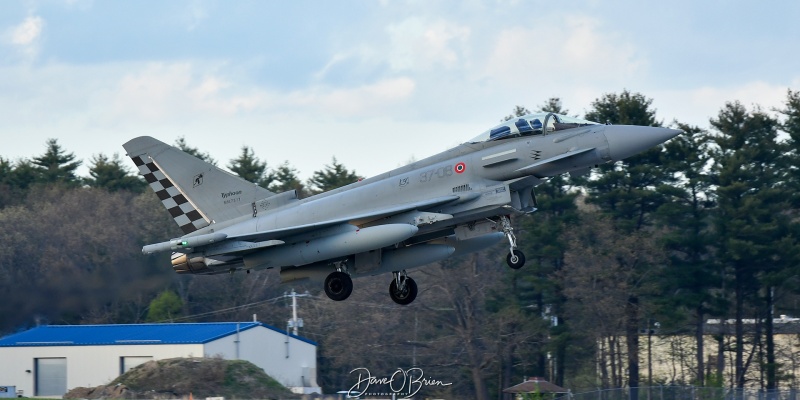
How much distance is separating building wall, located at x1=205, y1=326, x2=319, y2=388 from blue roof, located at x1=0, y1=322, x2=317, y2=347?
0.42m

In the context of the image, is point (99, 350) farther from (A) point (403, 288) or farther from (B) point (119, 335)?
(A) point (403, 288)

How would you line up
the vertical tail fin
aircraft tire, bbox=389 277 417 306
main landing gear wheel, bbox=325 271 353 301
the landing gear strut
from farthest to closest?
1. the vertical tail fin
2. aircraft tire, bbox=389 277 417 306
3. main landing gear wheel, bbox=325 271 353 301
4. the landing gear strut

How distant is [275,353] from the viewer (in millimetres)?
45562

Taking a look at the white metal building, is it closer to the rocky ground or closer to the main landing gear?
the rocky ground

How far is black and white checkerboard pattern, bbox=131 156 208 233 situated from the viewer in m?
23.6

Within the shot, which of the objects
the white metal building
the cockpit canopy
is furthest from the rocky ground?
the cockpit canopy

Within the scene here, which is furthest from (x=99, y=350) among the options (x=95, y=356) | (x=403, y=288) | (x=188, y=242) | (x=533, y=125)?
(x=533, y=125)

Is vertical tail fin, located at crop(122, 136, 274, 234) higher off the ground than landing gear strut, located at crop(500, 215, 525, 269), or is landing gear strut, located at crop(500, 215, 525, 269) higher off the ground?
vertical tail fin, located at crop(122, 136, 274, 234)

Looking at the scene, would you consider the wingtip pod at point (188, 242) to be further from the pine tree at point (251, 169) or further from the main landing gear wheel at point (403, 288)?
the pine tree at point (251, 169)

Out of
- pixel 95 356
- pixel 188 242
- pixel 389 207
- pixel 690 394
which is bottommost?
pixel 690 394

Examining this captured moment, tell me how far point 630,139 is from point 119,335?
27746 millimetres

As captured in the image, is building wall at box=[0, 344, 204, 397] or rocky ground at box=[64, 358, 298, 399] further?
Answer: building wall at box=[0, 344, 204, 397]

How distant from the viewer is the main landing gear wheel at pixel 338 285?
2292 centimetres

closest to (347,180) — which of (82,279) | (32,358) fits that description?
(32,358)
